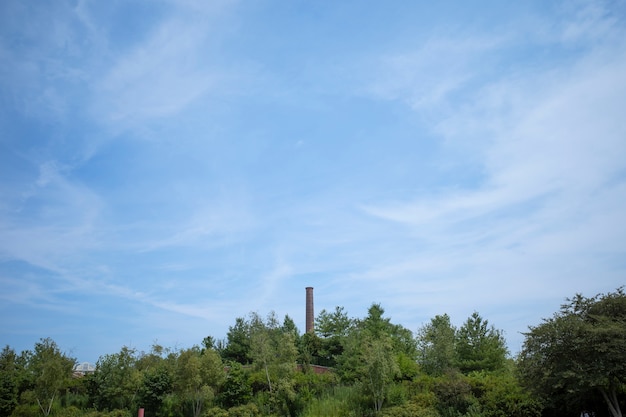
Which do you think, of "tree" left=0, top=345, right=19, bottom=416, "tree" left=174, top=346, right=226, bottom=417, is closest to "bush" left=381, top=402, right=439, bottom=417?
"tree" left=174, top=346, right=226, bottom=417

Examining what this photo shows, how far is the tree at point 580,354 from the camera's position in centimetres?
1808

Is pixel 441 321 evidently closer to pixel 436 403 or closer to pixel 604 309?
pixel 436 403

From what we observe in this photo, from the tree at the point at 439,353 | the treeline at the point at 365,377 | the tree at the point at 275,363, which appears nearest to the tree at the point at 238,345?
the treeline at the point at 365,377

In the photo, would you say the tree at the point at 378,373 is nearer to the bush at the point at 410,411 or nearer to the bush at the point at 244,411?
the bush at the point at 410,411

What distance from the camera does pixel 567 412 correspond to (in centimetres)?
2138

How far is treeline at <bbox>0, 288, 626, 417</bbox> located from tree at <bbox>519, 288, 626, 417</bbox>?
0.04 metres

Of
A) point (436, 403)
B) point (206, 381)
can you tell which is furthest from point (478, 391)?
point (206, 381)

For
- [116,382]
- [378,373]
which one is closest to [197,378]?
[116,382]

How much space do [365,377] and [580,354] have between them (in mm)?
11164

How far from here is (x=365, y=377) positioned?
26250mm

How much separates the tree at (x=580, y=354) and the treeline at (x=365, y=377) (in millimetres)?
41

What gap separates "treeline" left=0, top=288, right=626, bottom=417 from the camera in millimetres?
19344

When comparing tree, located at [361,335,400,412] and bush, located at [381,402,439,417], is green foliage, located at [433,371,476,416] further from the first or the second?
tree, located at [361,335,400,412]

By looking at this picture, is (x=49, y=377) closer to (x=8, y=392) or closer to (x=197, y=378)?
(x=8, y=392)
